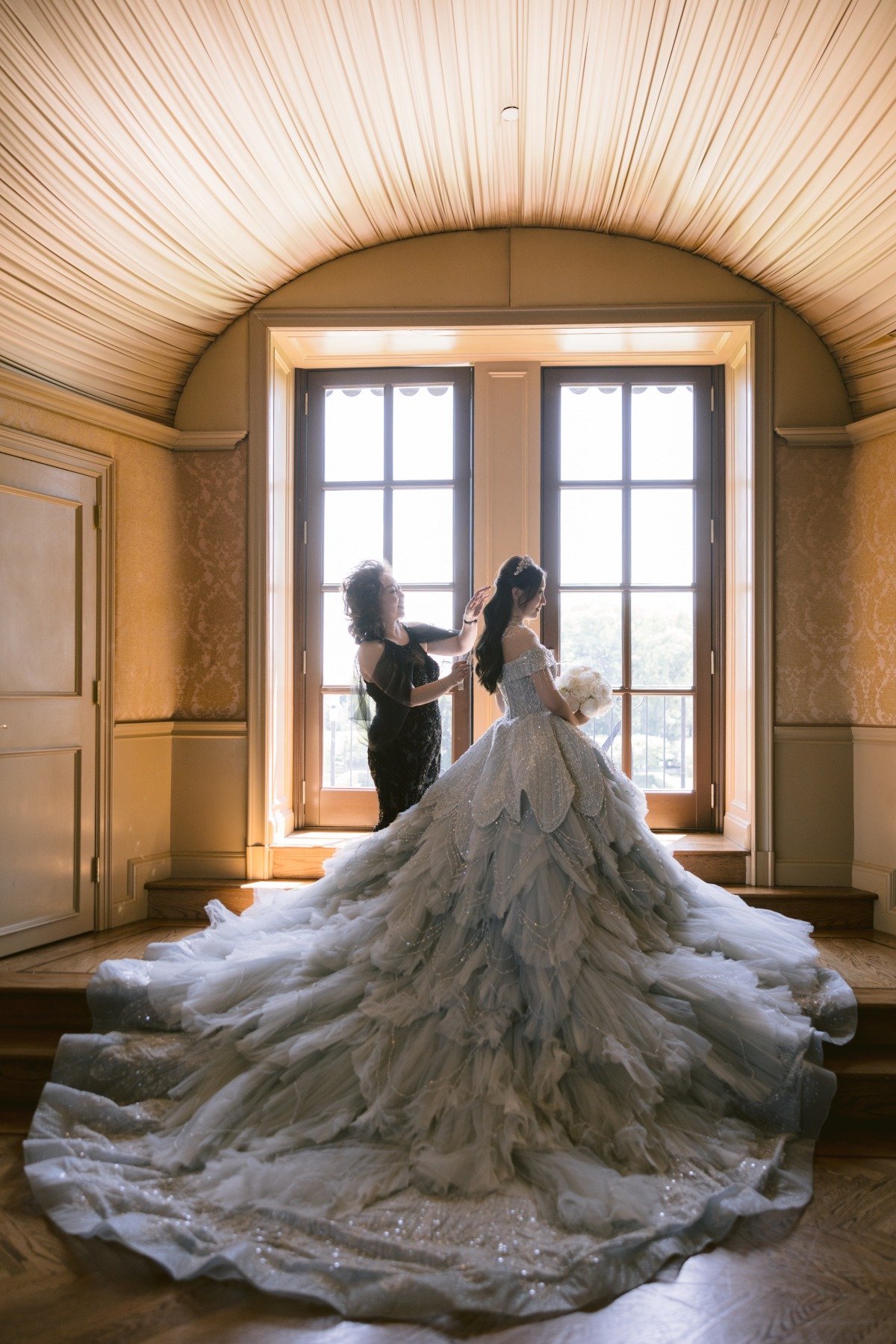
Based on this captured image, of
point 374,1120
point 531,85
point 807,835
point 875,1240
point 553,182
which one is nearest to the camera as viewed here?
point 875,1240

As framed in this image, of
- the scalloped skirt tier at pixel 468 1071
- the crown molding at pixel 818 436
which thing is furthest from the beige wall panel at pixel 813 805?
the crown molding at pixel 818 436

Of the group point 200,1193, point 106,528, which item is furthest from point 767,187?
point 200,1193

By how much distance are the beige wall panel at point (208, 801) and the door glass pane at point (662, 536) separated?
7.33 ft

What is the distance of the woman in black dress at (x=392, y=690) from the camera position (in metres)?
3.43

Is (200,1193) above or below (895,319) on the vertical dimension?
below

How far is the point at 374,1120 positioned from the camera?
94.0 inches

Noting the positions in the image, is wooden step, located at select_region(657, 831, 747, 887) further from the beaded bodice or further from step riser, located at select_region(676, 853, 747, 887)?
the beaded bodice

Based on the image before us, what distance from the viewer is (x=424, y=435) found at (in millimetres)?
4852

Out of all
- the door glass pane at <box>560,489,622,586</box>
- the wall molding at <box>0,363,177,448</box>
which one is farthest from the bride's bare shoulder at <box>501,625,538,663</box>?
the wall molding at <box>0,363,177,448</box>

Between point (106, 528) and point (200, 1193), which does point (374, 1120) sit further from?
point (106, 528)

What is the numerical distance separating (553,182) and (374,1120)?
146 inches

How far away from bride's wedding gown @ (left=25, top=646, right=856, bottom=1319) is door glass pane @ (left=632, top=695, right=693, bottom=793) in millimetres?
1521

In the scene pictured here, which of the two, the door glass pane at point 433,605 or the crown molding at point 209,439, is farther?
the door glass pane at point 433,605

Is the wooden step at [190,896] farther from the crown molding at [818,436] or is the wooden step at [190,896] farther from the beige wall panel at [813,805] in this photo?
the crown molding at [818,436]
